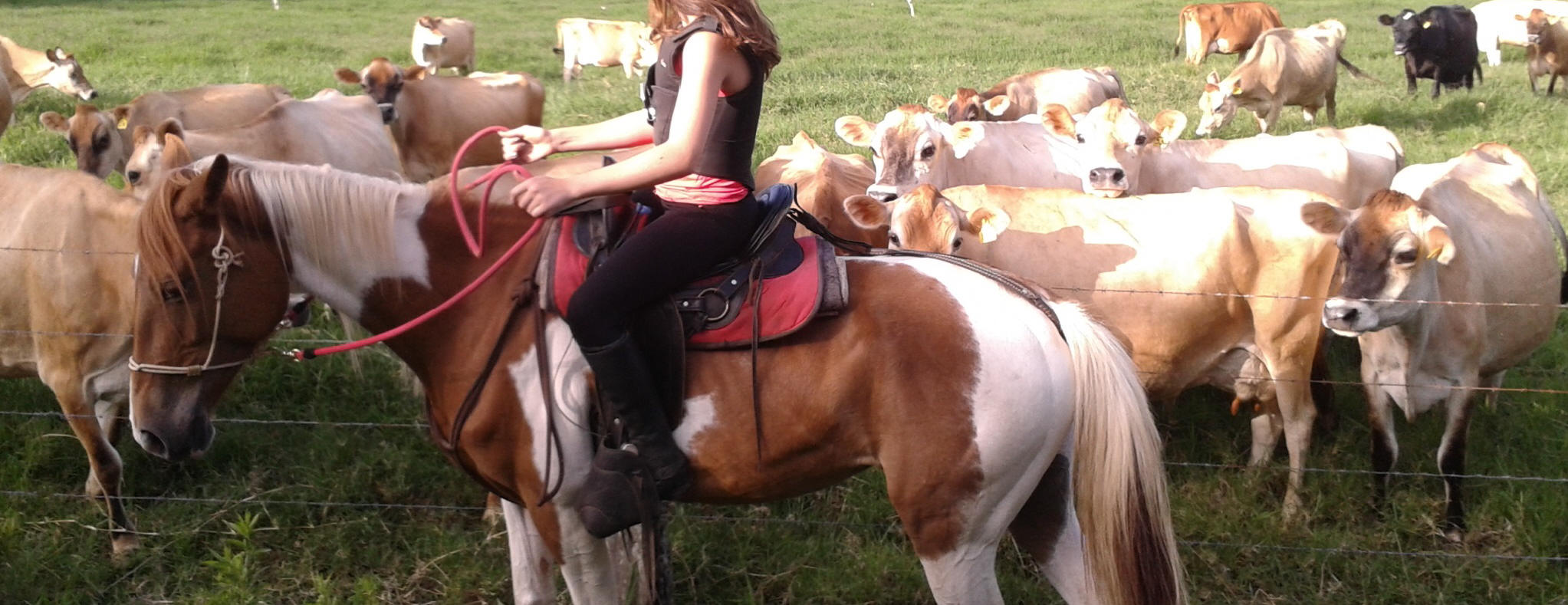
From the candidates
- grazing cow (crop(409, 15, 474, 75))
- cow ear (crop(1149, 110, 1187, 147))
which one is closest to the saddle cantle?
cow ear (crop(1149, 110, 1187, 147))

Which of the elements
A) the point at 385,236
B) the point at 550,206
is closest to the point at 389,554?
the point at 385,236

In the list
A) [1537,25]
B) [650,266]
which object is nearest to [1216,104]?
[1537,25]

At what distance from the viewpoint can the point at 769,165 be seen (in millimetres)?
7805

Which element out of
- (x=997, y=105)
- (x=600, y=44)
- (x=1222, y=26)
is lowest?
(x=600, y=44)

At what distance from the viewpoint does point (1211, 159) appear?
8180mm

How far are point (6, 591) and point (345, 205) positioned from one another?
2591 mm

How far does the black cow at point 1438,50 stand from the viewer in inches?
690

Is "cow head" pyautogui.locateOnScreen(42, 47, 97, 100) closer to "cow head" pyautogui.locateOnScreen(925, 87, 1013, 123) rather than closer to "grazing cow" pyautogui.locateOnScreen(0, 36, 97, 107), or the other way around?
"grazing cow" pyautogui.locateOnScreen(0, 36, 97, 107)

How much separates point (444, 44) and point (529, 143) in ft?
68.3

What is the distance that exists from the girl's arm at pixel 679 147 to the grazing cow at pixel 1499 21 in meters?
22.0

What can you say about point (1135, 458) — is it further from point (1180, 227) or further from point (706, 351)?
point (1180, 227)

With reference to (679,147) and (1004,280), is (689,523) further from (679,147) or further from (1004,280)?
(679,147)

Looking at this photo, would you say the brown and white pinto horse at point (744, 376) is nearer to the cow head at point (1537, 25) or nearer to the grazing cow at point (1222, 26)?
the cow head at point (1537, 25)

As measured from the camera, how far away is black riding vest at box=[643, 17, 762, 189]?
3049 mm
